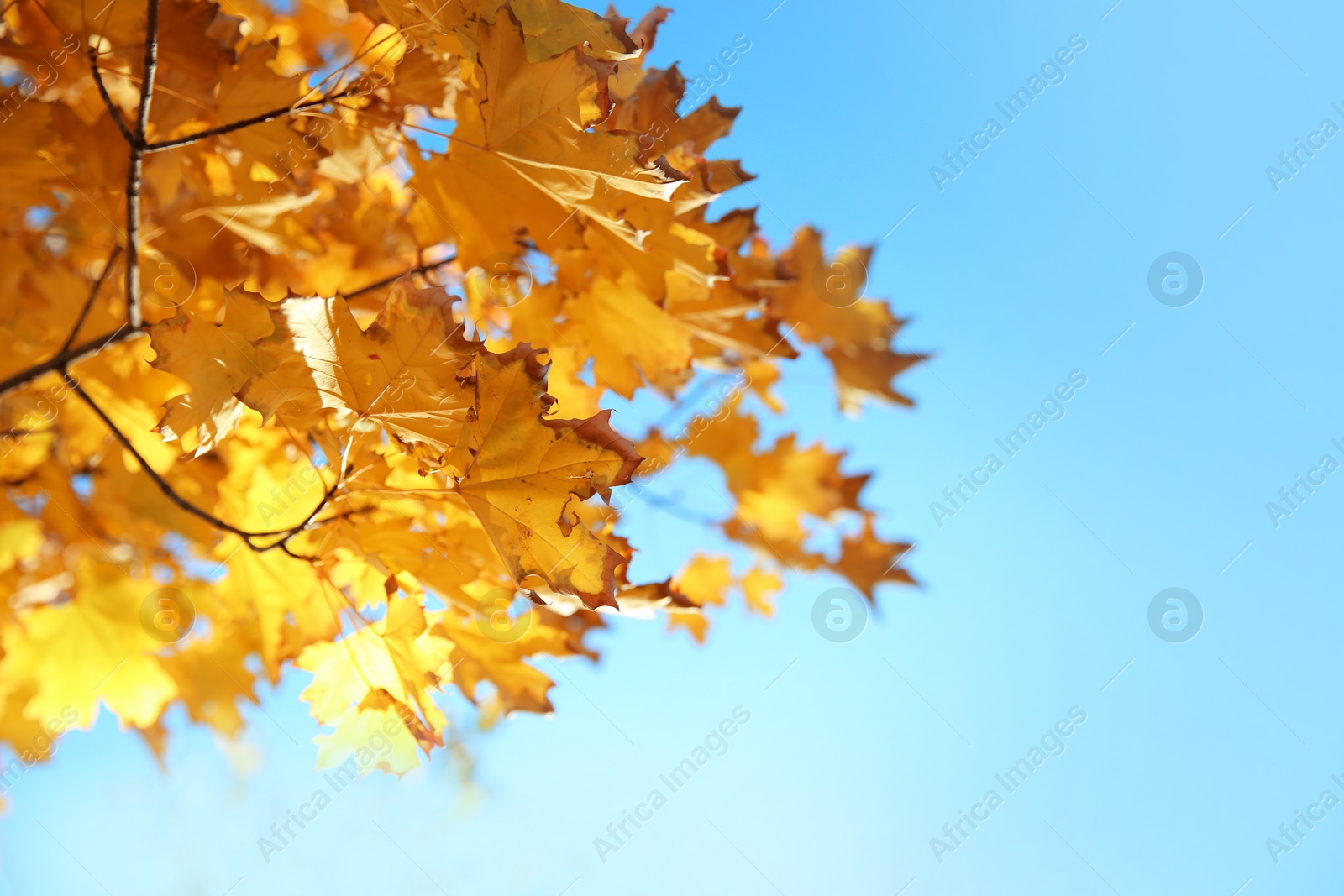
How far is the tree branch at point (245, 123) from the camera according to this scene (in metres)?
1.08

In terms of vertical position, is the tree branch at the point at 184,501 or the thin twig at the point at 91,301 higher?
the thin twig at the point at 91,301

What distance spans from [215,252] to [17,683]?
1.16 m

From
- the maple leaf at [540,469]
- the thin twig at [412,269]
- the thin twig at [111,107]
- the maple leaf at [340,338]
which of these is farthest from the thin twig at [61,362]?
the maple leaf at [540,469]

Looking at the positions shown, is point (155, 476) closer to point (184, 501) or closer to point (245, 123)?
point (184, 501)

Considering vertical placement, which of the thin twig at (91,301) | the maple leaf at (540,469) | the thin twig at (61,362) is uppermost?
the thin twig at (91,301)

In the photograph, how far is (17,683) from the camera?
5.93 ft

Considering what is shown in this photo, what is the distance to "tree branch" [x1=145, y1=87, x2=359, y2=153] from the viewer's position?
1.08 m

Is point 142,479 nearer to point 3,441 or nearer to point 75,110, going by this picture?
point 3,441

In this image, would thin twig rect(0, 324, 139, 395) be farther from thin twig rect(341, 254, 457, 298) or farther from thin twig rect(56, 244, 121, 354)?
thin twig rect(341, 254, 457, 298)

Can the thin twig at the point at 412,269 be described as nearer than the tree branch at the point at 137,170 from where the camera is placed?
No

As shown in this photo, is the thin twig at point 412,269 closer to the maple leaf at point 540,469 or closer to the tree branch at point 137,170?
the tree branch at point 137,170

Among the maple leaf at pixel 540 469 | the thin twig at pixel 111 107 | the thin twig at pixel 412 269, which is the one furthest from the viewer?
the thin twig at pixel 412 269

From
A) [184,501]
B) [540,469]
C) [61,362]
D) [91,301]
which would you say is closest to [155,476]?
[184,501]

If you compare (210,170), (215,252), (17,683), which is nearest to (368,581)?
(215,252)
